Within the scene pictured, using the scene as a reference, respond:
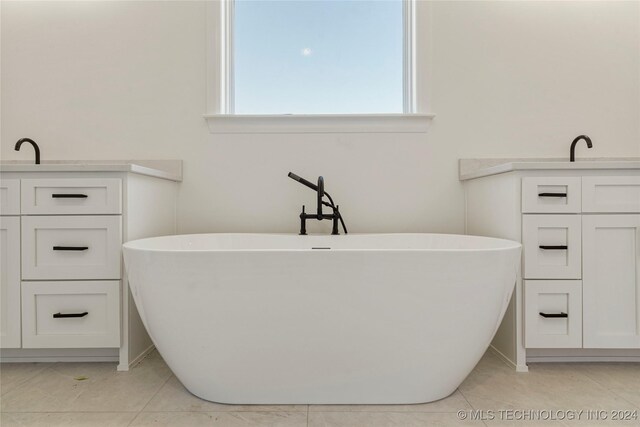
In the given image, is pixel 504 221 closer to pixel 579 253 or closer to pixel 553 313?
pixel 579 253

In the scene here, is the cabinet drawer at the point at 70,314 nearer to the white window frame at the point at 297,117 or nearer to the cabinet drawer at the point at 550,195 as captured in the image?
the white window frame at the point at 297,117

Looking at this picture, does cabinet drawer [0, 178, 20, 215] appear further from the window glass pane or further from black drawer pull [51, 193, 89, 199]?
the window glass pane

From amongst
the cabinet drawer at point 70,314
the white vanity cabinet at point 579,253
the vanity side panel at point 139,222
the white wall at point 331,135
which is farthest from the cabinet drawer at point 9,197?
the white vanity cabinet at point 579,253

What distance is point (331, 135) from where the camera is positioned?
6.41 feet

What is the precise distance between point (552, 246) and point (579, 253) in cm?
11

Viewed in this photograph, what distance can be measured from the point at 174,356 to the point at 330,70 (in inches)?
65.3

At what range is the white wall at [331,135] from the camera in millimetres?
1929

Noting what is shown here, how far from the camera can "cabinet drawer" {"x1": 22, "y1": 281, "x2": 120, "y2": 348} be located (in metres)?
1.43

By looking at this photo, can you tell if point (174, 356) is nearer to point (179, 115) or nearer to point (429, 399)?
point (429, 399)

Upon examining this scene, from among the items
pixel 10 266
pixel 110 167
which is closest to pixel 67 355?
pixel 10 266

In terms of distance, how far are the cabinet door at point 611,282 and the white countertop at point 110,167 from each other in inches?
71.9

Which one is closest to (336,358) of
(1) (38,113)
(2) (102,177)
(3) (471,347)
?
(3) (471,347)

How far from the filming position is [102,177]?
144cm

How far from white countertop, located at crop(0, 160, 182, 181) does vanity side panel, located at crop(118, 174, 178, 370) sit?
0.12ft
